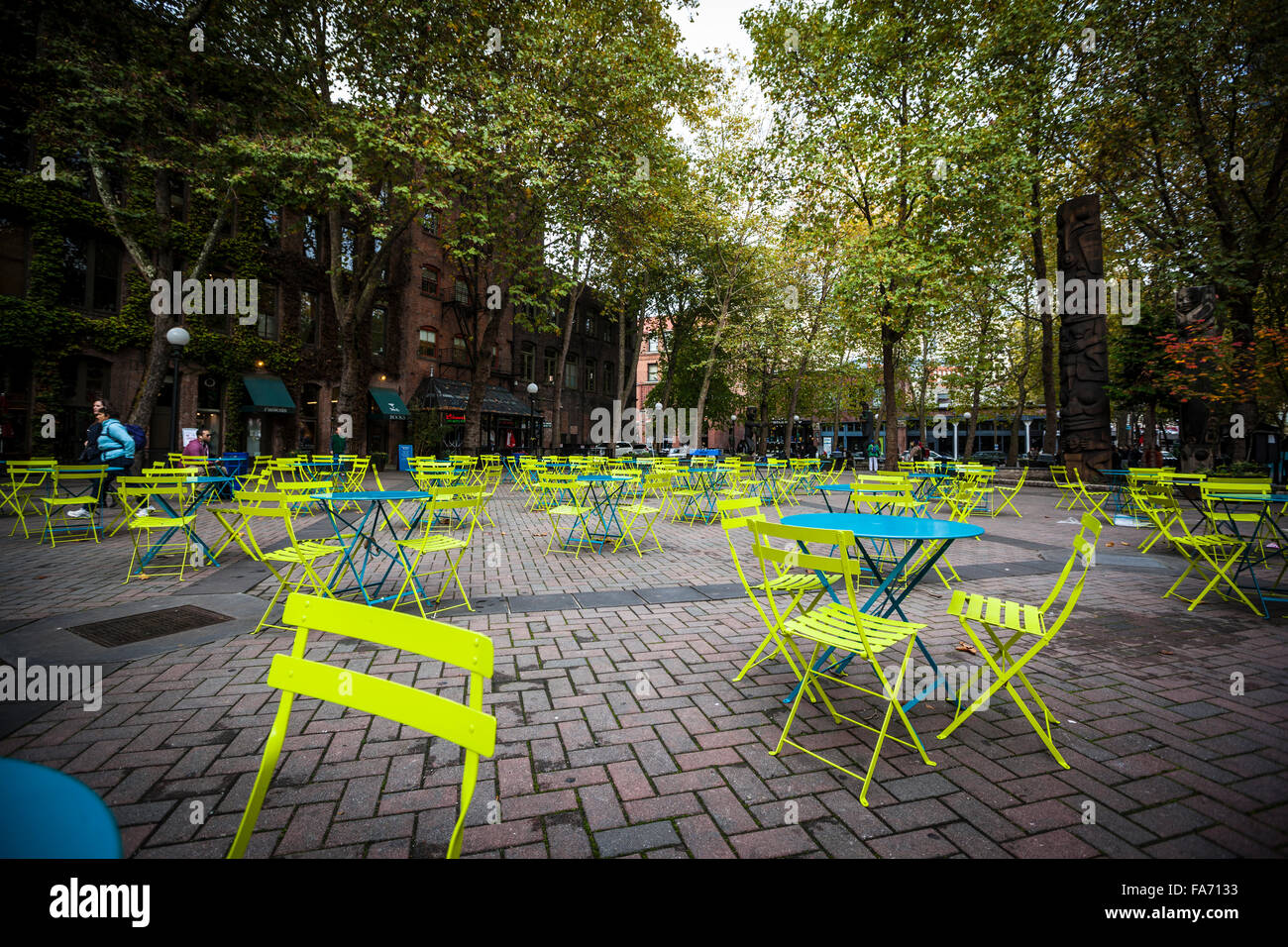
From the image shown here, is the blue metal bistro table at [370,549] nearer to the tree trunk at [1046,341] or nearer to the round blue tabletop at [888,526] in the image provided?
the round blue tabletop at [888,526]

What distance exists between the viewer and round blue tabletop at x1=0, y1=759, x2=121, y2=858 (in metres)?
0.77

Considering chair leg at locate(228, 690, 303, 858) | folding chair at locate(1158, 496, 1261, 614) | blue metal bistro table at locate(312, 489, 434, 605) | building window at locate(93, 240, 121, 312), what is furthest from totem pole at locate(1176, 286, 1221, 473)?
building window at locate(93, 240, 121, 312)

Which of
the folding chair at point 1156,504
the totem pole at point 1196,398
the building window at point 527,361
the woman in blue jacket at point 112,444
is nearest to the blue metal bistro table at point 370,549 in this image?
the woman in blue jacket at point 112,444

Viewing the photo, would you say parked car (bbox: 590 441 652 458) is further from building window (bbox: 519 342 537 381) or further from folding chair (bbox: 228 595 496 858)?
folding chair (bbox: 228 595 496 858)

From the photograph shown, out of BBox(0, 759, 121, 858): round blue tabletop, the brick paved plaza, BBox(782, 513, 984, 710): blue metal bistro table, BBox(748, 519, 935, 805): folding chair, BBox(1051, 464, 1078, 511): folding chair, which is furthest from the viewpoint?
BBox(1051, 464, 1078, 511): folding chair

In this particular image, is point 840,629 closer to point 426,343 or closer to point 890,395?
point 890,395

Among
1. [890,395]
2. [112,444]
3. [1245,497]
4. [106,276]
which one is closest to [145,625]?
[112,444]

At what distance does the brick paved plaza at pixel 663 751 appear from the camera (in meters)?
1.99

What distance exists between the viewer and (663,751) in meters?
2.54

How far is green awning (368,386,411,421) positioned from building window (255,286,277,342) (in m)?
4.19

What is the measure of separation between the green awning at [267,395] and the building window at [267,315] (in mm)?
1705

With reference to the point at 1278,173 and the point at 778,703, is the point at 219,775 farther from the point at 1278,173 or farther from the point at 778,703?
the point at 1278,173
